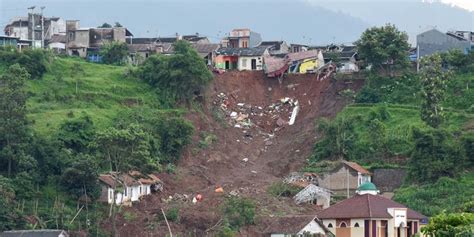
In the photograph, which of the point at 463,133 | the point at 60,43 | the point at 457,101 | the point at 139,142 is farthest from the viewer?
the point at 60,43

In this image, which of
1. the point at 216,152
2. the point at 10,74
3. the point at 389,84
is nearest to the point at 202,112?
the point at 216,152

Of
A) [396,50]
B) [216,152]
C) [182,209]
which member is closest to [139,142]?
[182,209]

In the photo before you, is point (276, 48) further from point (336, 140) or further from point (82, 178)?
point (82, 178)

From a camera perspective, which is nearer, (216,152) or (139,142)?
(139,142)

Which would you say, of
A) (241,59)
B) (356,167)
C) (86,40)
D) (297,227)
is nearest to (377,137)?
(356,167)

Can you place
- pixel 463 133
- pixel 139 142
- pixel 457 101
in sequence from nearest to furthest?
1. pixel 139 142
2. pixel 463 133
3. pixel 457 101

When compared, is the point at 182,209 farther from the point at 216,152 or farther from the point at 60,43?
the point at 60,43

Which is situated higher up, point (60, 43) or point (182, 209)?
point (60, 43)
